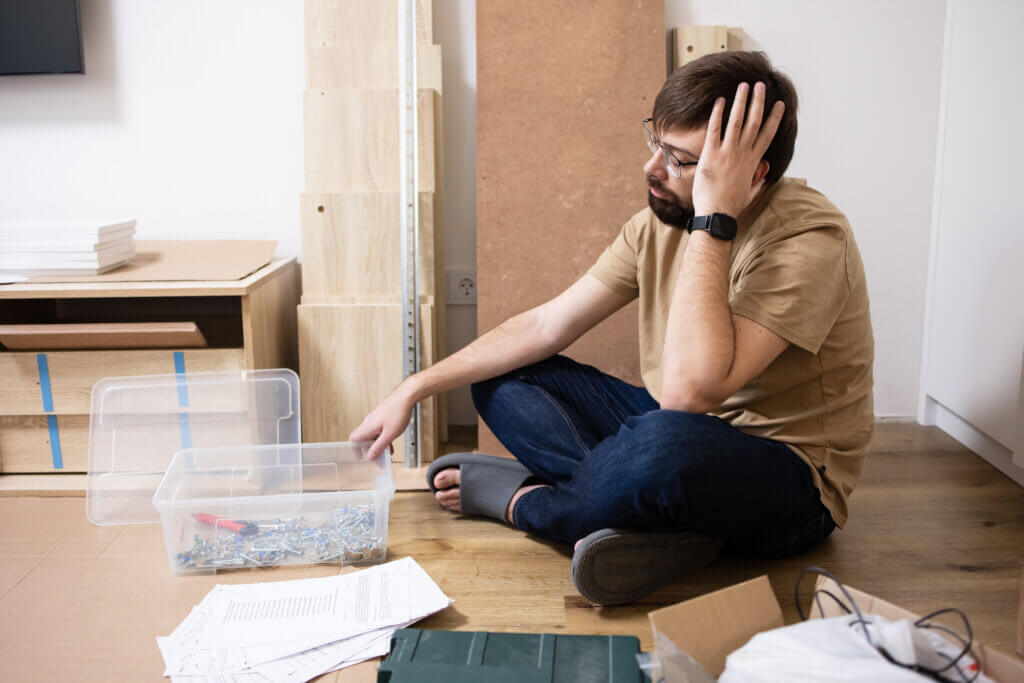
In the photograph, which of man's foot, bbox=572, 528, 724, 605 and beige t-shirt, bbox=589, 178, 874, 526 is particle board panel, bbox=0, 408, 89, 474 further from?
beige t-shirt, bbox=589, 178, 874, 526

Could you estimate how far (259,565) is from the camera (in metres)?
1.62

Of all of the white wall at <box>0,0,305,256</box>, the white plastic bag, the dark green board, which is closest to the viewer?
the white plastic bag

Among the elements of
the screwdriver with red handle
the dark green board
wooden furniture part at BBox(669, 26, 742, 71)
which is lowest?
the dark green board

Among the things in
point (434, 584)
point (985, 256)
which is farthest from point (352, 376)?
point (985, 256)

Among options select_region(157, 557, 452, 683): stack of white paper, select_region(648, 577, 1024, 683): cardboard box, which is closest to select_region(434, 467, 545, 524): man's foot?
select_region(157, 557, 452, 683): stack of white paper

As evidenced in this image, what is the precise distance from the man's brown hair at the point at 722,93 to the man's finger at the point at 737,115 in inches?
1.4

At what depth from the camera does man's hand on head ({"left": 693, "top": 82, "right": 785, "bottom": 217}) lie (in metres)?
1.37

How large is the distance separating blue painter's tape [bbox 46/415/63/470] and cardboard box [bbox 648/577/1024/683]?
1599mm

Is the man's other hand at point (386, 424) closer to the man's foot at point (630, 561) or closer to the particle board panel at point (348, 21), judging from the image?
the man's foot at point (630, 561)

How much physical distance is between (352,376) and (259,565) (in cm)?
64

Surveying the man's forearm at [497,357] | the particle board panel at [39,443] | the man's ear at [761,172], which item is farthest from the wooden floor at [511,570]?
the man's ear at [761,172]

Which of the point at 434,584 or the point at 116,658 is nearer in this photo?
the point at 116,658

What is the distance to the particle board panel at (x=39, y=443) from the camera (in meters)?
2.03

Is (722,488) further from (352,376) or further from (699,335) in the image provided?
(352,376)
